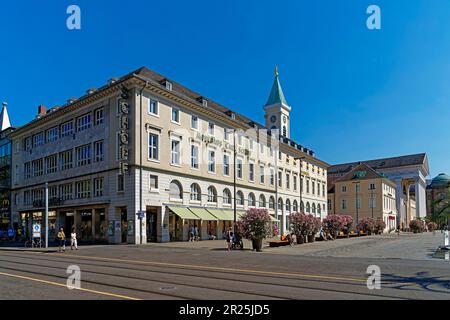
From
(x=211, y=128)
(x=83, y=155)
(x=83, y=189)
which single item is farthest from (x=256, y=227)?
(x=211, y=128)

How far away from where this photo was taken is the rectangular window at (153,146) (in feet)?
132

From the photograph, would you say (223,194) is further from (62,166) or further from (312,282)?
(312,282)

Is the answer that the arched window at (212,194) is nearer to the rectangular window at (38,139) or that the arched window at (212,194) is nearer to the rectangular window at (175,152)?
the rectangular window at (175,152)

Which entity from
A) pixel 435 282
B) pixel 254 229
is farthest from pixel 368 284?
pixel 254 229

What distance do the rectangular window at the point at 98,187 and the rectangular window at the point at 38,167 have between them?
42.4ft

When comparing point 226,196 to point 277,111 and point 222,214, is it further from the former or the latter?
point 277,111

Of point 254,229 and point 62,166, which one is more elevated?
point 62,166

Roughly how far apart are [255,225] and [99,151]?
20.1m

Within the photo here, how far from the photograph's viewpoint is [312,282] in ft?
40.2

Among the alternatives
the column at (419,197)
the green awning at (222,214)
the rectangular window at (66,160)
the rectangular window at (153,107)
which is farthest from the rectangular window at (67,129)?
the column at (419,197)

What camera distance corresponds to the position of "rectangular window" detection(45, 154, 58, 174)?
158ft

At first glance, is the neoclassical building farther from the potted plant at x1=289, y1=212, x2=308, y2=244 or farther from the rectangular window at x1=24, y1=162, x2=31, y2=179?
the potted plant at x1=289, y1=212, x2=308, y2=244

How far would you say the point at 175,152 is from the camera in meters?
43.8
